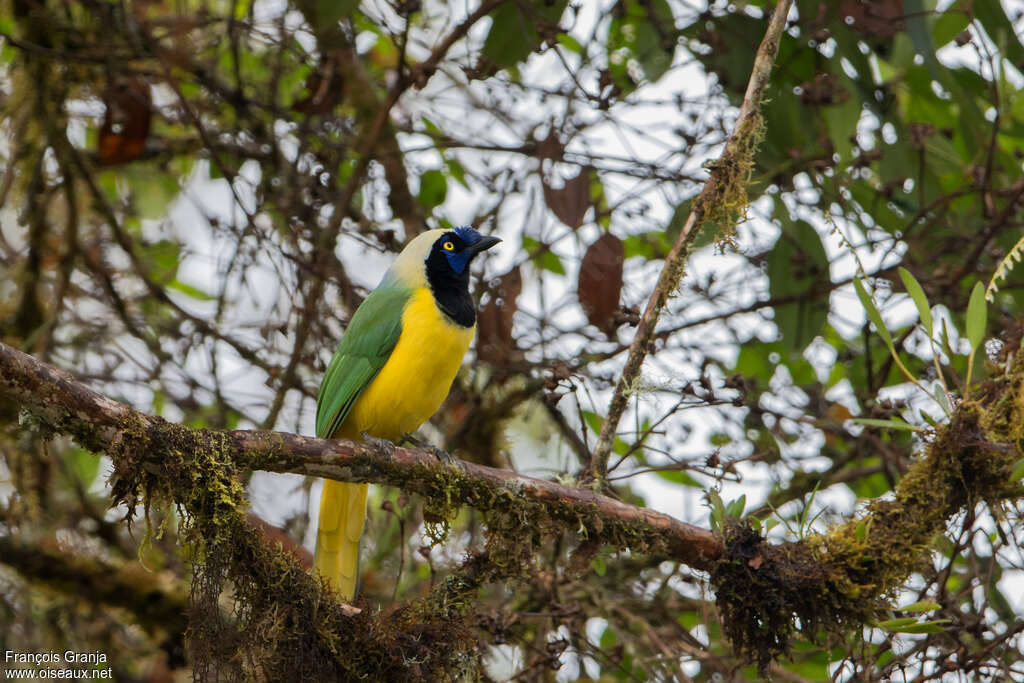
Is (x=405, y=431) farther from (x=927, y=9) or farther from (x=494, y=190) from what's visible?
(x=927, y=9)

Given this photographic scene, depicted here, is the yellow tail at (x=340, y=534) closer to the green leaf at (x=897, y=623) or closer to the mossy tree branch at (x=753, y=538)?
the mossy tree branch at (x=753, y=538)

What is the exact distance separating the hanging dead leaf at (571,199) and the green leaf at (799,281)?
86 cm

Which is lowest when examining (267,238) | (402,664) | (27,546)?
(402,664)

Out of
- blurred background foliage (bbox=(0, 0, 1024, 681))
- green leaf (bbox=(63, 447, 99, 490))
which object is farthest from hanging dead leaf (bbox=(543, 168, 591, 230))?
green leaf (bbox=(63, 447, 99, 490))

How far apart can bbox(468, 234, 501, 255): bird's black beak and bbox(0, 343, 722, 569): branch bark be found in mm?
1281

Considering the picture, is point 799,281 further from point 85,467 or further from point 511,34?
point 85,467

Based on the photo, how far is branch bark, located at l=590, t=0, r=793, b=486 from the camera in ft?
10.8

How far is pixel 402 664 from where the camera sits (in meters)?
2.90

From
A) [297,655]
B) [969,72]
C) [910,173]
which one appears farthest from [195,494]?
[969,72]

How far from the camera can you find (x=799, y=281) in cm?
420

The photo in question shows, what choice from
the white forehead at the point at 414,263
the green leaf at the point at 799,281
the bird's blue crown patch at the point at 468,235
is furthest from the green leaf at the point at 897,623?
the bird's blue crown patch at the point at 468,235

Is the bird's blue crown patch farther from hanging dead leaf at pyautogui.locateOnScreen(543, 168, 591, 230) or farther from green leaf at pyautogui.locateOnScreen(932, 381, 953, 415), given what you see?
green leaf at pyautogui.locateOnScreen(932, 381, 953, 415)

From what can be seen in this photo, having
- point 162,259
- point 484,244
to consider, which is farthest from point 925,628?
point 162,259

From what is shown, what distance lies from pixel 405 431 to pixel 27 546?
1.76 meters
